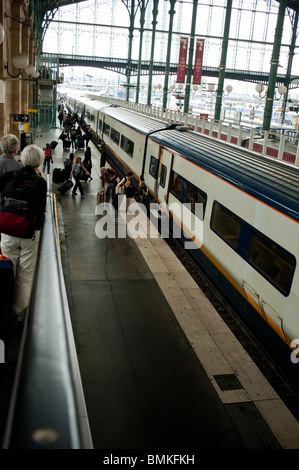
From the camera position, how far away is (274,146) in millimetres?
15227

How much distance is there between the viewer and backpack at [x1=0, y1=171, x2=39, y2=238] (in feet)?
11.3

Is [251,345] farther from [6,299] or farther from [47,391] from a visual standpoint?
[47,391]

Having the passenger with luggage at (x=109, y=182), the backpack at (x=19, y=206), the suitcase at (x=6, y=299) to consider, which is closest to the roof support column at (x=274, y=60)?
the passenger with luggage at (x=109, y=182)

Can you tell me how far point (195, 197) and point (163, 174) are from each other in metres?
2.80

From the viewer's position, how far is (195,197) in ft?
28.0

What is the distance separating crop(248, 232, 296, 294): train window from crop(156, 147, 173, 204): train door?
16.5ft

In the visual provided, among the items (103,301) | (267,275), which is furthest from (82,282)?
(267,275)

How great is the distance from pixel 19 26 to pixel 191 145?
15.9m

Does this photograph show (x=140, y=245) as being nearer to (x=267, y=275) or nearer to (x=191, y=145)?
(x=191, y=145)

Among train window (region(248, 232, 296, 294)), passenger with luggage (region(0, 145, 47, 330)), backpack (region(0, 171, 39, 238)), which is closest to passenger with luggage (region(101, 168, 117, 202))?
train window (region(248, 232, 296, 294))

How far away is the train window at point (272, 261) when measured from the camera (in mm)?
5023

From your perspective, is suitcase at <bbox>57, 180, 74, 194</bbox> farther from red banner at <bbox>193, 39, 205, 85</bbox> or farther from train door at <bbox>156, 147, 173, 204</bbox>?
red banner at <bbox>193, 39, 205, 85</bbox>

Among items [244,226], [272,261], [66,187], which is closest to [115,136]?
[66,187]

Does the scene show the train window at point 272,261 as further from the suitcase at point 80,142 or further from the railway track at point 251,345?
the suitcase at point 80,142
